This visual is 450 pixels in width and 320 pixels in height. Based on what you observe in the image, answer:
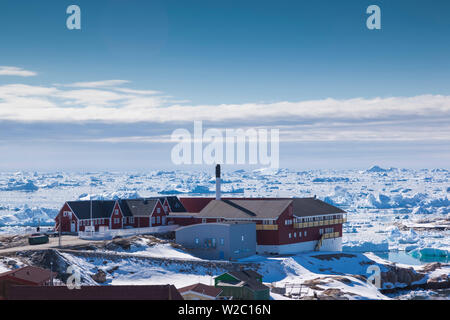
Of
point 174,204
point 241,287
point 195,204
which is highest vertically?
point 174,204

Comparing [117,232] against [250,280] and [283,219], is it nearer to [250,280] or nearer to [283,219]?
[283,219]

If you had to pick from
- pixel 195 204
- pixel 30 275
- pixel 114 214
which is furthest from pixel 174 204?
pixel 30 275

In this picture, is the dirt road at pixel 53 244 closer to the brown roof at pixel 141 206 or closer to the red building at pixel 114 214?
the red building at pixel 114 214

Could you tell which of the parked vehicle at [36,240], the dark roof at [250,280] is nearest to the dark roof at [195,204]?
the parked vehicle at [36,240]
